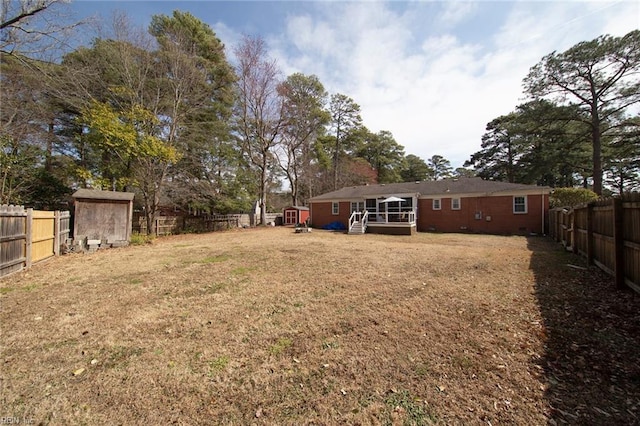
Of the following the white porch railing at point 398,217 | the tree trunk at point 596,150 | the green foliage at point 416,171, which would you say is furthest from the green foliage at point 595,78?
the green foliage at point 416,171

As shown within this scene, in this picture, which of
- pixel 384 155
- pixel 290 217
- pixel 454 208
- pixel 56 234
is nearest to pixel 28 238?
→ pixel 56 234

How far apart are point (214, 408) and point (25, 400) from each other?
1648mm

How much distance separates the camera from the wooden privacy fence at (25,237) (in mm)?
5730

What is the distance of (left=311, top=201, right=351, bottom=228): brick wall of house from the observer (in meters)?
22.3

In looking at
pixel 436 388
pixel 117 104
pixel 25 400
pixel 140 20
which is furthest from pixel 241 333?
pixel 140 20

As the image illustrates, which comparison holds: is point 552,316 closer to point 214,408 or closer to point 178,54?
point 214,408

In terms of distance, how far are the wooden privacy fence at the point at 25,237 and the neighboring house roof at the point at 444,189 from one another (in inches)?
687

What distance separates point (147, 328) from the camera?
353 cm

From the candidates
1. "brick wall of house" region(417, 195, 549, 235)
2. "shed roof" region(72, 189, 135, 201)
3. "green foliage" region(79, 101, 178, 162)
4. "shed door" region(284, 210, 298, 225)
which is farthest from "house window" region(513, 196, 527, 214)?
"shed roof" region(72, 189, 135, 201)

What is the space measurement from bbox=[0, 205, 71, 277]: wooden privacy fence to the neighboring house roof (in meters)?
17.5

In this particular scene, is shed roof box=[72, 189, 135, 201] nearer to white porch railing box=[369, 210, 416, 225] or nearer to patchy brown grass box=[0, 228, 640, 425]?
patchy brown grass box=[0, 228, 640, 425]

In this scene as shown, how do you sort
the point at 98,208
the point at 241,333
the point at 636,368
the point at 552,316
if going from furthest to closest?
the point at 98,208 → the point at 552,316 → the point at 241,333 → the point at 636,368

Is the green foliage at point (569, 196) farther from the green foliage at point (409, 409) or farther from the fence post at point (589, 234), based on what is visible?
the green foliage at point (409, 409)

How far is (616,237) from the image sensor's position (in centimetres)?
466
